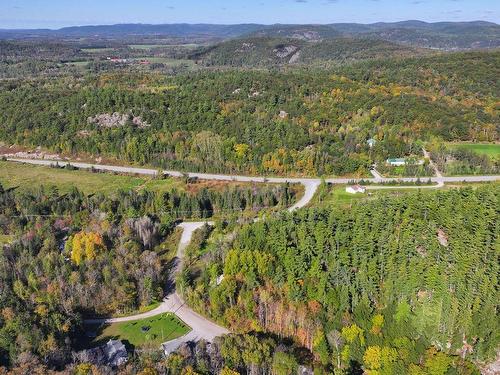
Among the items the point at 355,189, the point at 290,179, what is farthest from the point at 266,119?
the point at 355,189

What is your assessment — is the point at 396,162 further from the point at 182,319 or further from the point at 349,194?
the point at 182,319

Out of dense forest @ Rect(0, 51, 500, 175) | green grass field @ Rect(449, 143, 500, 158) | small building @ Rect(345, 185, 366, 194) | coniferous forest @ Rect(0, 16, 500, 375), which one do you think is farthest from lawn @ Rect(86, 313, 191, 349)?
green grass field @ Rect(449, 143, 500, 158)

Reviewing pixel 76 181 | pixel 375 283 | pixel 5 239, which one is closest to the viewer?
pixel 375 283

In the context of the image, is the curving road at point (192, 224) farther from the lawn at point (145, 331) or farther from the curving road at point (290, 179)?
the lawn at point (145, 331)

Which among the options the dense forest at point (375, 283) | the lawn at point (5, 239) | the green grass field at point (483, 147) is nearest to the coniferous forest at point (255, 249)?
the dense forest at point (375, 283)

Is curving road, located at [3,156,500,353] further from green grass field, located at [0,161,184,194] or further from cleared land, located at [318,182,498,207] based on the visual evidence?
Answer: green grass field, located at [0,161,184,194]

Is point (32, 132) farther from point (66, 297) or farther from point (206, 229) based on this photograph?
point (66, 297)
